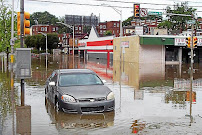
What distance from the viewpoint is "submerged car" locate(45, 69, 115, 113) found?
970 centimetres

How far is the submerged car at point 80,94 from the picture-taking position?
382 inches

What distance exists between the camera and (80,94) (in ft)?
32.4

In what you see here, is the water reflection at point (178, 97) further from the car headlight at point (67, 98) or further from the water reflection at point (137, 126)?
the car headlight at point (67, 98)

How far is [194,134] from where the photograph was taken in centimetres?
777

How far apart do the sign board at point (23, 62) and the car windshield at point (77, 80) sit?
6.25 feet

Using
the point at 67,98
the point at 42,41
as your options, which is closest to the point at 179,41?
the point at 67,98

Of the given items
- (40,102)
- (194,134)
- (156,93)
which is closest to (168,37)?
(156,93)

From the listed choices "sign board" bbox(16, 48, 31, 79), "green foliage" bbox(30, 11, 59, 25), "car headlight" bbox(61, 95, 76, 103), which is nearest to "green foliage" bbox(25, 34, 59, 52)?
"green foliage" bbox(30, 11, 59, 25)

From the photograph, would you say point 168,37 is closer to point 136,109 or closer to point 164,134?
point 136,109

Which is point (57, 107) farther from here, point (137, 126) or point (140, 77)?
point (140, 77)

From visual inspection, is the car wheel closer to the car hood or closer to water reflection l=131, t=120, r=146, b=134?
the car hood

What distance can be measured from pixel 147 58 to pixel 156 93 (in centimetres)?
3160

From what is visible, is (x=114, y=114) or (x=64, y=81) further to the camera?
(x=64, y=81)

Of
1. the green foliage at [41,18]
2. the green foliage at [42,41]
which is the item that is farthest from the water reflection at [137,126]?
the green foliage at [41,18]
